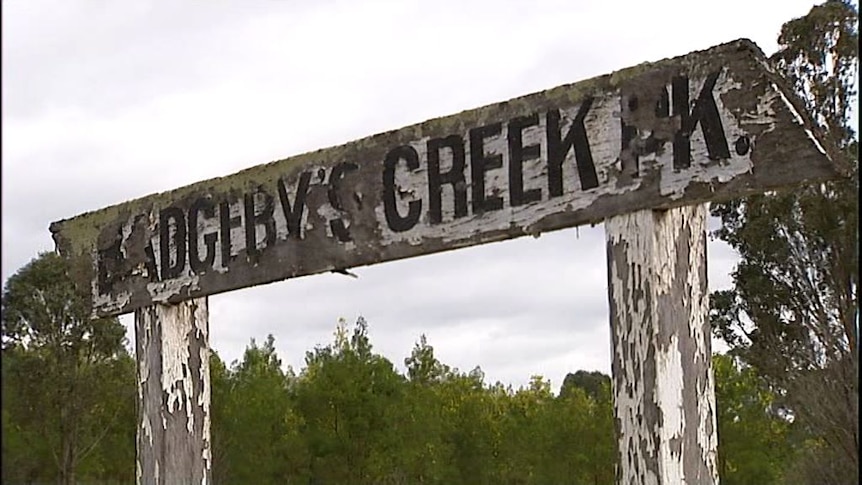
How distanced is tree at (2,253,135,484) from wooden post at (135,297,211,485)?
22.4m

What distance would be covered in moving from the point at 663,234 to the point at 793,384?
17.4 m

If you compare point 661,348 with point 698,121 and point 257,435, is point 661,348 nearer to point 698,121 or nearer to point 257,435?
point 698,121

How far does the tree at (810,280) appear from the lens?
17938mm

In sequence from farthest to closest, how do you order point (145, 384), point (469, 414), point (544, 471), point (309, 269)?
point (469, 414), point (544, 471), point (145, 384), point (309, 269)

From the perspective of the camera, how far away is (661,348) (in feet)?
8.02

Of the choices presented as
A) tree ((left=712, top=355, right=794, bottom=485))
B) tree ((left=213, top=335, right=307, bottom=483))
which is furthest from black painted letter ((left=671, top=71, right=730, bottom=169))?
tree ((left=213, top=335, right=307, bottom=483))

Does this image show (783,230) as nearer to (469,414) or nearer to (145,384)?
(469,414)

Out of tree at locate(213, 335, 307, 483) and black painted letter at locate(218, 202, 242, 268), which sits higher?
tree at locate(213, 335, 307, 483)

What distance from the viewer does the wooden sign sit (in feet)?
7.73

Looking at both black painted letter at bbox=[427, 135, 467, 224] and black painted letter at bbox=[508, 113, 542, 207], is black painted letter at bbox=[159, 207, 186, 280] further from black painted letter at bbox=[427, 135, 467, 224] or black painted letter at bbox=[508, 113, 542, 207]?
black painted letter at bbox=[508, 113, 542, 207]

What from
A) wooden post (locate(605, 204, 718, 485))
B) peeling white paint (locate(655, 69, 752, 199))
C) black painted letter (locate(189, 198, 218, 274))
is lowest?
wooden post (locate(605, 204, 718, 485))

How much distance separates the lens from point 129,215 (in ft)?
12.2

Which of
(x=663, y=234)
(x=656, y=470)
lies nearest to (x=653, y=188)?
(x=663, y=234)

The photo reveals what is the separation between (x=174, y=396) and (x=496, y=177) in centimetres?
148
